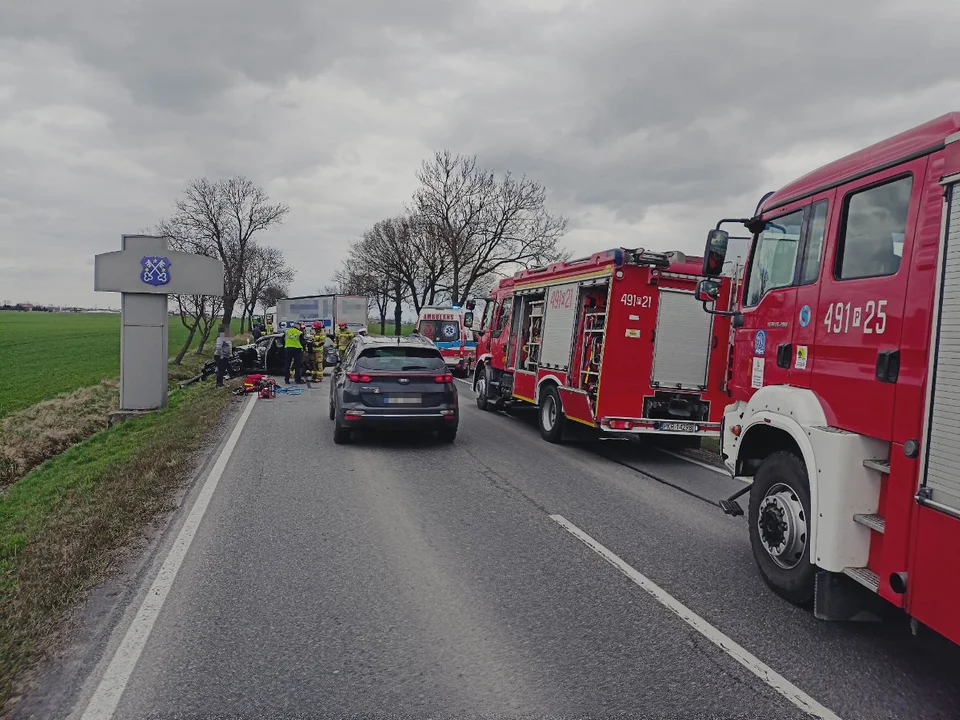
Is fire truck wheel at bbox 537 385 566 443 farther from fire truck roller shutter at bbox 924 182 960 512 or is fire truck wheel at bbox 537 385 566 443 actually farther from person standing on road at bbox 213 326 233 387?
person standing on road at bbox 213 326 233 387

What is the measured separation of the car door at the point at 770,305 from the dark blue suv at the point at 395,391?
557 cm

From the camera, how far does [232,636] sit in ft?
13.3

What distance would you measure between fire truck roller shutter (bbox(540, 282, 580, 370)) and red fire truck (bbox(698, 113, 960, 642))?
17.7 feet

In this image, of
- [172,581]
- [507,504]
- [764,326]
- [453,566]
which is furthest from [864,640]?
[172,581]

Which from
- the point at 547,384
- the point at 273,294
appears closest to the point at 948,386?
the point at 547,384

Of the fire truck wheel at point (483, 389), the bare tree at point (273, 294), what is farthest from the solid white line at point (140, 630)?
the bare tree at point (273, 294)

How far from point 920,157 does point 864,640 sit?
111 inches

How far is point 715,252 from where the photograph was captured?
5.60 m

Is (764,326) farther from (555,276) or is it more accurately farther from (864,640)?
(555,276)

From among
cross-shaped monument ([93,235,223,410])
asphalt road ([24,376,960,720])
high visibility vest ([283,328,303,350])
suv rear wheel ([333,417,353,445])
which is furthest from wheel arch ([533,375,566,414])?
high visibility vest ([283,328,303,350])

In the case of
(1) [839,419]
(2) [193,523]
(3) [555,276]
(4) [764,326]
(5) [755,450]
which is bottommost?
(2) [193,523]

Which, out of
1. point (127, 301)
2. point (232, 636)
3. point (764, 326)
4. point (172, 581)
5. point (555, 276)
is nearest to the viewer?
point (232, 636)

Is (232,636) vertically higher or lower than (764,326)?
lower

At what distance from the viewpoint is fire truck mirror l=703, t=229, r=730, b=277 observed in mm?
5590
